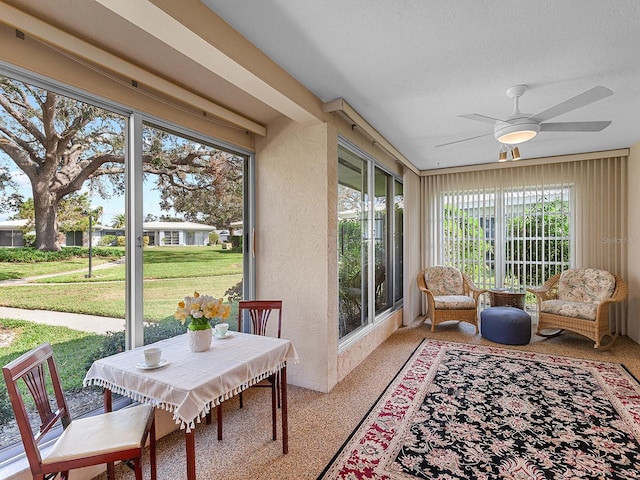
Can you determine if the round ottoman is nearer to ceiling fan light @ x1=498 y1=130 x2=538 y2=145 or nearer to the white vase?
ceiling fan light @ x1=498 y1=130 x2=538 y2=145

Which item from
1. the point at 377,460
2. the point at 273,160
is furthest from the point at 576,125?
the point at 377,460

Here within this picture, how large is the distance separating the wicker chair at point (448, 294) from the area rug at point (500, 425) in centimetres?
130

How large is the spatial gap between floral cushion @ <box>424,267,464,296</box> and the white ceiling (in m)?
2.77

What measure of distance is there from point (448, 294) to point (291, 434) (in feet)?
12.7

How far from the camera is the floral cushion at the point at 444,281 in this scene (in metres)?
Result: 5.40

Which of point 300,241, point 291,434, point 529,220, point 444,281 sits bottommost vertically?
point 291,434

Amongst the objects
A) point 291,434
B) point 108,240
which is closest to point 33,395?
point 108,240

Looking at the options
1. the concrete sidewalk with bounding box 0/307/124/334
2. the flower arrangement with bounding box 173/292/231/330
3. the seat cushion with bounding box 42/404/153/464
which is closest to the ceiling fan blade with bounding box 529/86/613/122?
the flower arrangement with bounding box 173/292/231/330

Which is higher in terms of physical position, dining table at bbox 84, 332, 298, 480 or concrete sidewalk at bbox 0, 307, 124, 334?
concrete sidewalk at bbox 0, 307, 124, 334

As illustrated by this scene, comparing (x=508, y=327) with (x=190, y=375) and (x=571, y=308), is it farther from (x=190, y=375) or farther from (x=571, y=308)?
(x=190, y=375)

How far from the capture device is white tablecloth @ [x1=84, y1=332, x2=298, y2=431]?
5.17 ft

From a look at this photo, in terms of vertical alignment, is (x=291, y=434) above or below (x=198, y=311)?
below

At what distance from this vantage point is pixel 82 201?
6.89 ft

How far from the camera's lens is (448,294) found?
539 centimetres
